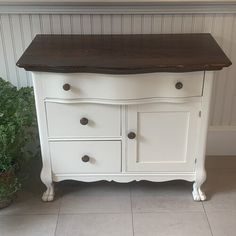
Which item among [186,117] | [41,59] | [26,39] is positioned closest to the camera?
[41,59]

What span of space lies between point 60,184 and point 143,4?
3.51 ft

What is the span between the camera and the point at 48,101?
178cm

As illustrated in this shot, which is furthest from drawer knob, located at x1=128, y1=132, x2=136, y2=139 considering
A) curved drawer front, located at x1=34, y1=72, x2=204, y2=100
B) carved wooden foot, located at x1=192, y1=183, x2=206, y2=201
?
carved wooden foot, located at x1=192, y1=183, x2=206, y2=201

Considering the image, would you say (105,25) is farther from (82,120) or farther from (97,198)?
(97,198)

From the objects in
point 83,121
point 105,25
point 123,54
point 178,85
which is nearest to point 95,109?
point 83,121

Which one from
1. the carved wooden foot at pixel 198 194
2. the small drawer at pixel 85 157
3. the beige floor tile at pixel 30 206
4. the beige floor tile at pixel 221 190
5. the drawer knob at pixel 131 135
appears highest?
the drawer knob at pixel 131 135

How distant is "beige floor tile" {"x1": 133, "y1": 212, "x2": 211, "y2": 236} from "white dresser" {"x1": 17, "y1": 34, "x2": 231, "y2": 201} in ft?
0.49

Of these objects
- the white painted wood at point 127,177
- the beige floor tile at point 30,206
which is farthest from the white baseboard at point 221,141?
the beige floor tile at point 30,206

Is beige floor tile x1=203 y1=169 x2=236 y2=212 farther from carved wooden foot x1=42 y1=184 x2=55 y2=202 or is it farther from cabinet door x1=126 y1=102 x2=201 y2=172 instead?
carved wooden foot x1=42 y1=184 x2=55 y2=202

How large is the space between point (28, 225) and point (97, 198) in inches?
15.0

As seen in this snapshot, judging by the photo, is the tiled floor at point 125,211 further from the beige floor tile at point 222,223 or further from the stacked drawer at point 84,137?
the stacked drawer at point 84,137

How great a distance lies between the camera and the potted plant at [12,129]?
5.98 ft

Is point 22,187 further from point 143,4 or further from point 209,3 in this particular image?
point 209,3

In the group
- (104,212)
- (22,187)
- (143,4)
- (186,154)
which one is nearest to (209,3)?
(143,4)
